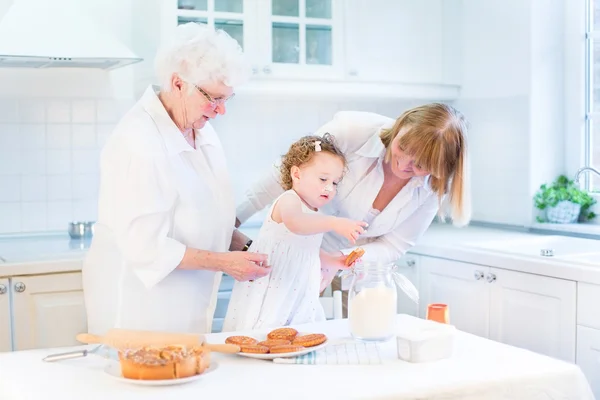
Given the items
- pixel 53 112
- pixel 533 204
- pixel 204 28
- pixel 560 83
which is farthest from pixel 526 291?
pixel 53 112

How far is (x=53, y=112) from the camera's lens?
365cm

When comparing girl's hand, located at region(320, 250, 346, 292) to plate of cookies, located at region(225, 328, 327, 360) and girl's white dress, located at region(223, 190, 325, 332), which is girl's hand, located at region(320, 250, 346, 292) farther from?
plate of cookies, located at region(225, 328, 327, 360)

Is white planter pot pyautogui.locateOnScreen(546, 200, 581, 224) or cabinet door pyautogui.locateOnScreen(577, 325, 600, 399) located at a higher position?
white planter pot pyautogui.locateOnScreen(546, 200, 581, 224)

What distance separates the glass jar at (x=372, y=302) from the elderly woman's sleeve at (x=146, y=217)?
50 centimetres

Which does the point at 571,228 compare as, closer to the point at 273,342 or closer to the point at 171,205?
the point at 171,205

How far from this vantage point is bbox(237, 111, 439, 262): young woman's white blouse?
2648mm

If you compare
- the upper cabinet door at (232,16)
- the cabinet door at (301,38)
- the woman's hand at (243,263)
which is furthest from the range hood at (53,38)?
the woman's hand at (243,263)

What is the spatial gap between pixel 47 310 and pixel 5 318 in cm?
15

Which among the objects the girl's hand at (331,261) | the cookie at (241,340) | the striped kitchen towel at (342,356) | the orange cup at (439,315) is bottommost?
the striped kitchen towel at (342,356)

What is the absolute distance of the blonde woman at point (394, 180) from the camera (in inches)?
94.9

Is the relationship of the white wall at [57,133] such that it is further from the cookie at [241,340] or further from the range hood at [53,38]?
the cookie at [241,340]

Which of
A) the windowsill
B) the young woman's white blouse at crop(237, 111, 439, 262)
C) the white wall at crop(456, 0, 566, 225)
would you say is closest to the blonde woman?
the young woman's white blouse at crop(237, 111, 439, 262)

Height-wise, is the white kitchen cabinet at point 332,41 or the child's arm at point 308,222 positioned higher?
the white kitchen cabinet at point 332,41

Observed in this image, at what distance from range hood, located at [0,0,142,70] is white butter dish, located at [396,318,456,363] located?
195 cm
